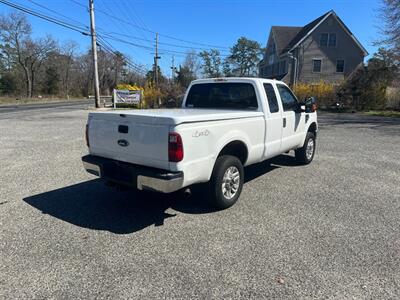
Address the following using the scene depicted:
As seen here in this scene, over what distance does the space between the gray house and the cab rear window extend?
3355 cm

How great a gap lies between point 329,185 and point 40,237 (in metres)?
4.84

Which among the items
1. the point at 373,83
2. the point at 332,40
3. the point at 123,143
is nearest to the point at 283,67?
the point at 332,40

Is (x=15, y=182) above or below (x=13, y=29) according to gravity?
below

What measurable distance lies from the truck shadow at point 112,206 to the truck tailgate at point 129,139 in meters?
0.83

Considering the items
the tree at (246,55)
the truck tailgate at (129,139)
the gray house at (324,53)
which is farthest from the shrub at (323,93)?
the tree at (246,55)

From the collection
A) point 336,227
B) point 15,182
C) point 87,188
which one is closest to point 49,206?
point 87,188

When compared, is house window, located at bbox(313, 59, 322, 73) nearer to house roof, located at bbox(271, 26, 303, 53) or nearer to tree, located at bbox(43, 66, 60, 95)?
house roof, located at bbox(271, 26, 303, 53)

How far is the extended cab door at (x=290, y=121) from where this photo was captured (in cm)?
569

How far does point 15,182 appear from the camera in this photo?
562 cm

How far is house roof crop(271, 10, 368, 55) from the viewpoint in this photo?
36812 mm

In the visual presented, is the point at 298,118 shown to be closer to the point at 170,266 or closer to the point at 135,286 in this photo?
the point at 170,266

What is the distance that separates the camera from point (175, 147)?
11.2 feet

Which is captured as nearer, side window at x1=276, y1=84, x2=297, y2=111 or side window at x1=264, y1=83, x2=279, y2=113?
side window at x1=264, y1=83, x2=279, y2=113

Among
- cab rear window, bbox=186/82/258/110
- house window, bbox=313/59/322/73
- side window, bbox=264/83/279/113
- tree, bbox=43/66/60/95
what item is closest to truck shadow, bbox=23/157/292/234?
cab rear window, bbox=186/82/258/110
